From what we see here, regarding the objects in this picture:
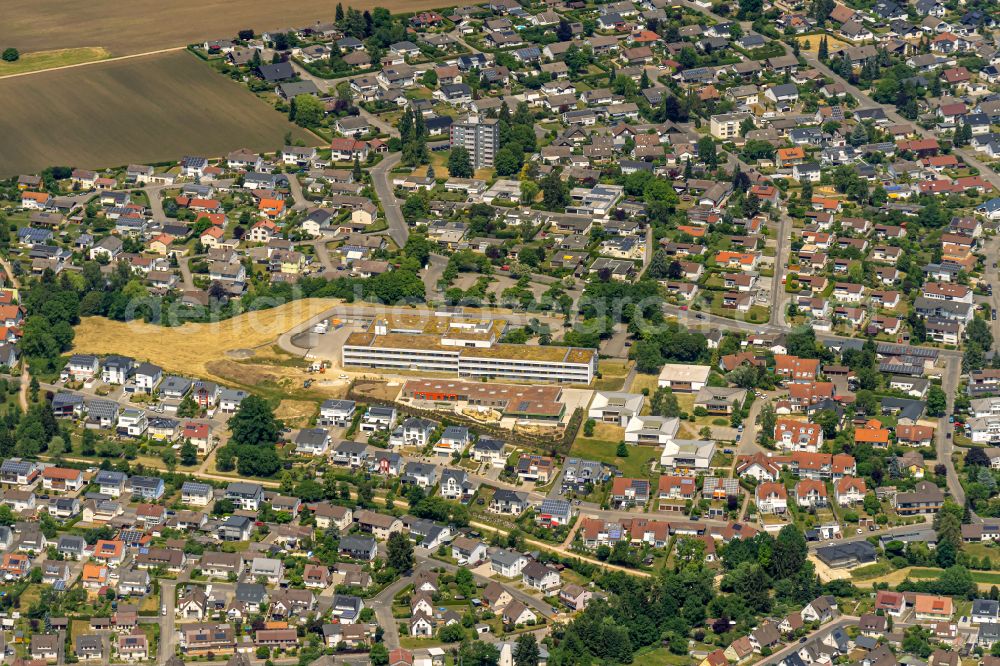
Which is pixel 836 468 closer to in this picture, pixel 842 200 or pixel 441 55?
pixel 842 200

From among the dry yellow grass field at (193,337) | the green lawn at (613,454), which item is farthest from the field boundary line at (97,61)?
the green lawn at (613,454)

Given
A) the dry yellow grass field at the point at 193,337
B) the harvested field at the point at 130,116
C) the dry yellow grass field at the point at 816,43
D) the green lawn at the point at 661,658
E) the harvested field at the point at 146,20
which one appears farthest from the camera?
the dry yellow grass field at the point at 816,43

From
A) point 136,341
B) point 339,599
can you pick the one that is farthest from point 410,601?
point 136,341

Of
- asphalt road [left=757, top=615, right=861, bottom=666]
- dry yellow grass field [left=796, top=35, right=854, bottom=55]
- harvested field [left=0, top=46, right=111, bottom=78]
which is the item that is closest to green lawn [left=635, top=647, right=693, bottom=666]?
asphalt road [left=757, top=615, right=861, bottom=666]

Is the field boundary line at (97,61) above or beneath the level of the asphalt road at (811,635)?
above

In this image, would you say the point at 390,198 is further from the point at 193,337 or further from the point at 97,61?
the point at 97,61

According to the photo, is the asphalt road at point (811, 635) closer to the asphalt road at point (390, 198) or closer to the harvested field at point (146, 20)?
the asphalt road at point (390, 198)

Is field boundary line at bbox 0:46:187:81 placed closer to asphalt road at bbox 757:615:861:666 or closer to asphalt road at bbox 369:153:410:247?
asphalt road at bbox 369:153:410:247
